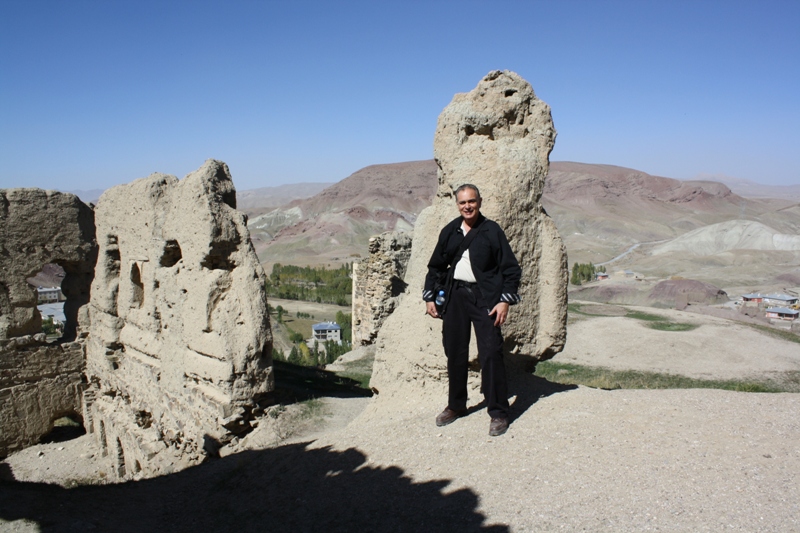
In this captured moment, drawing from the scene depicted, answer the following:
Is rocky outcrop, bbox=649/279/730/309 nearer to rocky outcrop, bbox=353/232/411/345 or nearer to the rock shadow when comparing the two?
rocky outcrop, bbox=353/232/411/345

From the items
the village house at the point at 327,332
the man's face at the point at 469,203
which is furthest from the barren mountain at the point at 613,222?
the man's face at the point at 469,203

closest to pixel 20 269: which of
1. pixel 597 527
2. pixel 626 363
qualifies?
pixel 597 527

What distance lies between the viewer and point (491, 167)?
5.30 meters

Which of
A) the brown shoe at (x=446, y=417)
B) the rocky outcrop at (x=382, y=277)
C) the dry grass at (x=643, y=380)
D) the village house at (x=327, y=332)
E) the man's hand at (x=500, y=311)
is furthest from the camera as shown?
the village house at (x=327, y=332)

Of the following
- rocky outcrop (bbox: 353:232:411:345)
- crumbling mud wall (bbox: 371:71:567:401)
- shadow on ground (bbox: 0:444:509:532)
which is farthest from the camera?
rocky outcrop (bbox: 353:232:411:345)

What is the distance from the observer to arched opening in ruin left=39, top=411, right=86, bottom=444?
8844 mm

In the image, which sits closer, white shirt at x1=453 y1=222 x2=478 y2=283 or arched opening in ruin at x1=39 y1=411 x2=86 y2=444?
white shirt at x1=453 y1=222 x2=478 y2=283

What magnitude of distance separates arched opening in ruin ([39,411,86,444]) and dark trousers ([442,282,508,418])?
7.43 m

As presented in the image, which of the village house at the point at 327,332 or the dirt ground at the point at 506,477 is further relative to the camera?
the village house at the point at 327,332

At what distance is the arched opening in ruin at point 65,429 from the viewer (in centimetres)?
884

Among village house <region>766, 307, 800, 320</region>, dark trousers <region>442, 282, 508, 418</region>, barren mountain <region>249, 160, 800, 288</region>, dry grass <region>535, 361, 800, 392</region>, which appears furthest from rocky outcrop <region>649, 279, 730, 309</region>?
dark trousers <region>442, 282, 508, 418</region>

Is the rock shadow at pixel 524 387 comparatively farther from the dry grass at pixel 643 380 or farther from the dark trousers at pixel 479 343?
the dry grass at pixel 643 380

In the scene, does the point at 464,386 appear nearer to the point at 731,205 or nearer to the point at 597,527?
the point at 597,527

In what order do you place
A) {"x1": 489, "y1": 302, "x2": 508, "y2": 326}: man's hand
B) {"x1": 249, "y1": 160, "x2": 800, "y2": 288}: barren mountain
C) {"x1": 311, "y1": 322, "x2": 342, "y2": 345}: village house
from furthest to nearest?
{"x1": 249, "y1": 160, "x2": 800, "y2": 288}: barren mountain
{"x1": 311, "y1": 322, "x2": 342, "y2": 345}: village house
{"x1": 489, "y1": 302, "x2": 508, "y2": 326}: man's hand
